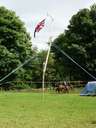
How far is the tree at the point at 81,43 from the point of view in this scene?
2135 inches

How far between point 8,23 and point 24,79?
282 inches

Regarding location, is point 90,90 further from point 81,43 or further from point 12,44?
point 12,44

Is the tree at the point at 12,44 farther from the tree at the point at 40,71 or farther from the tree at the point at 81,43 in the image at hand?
the tree at the point at 40,71

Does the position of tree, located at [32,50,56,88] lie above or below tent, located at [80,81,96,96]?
above

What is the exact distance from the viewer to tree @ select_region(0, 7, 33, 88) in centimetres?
5328

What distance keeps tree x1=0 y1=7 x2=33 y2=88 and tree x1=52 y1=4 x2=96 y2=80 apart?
487 centimetres

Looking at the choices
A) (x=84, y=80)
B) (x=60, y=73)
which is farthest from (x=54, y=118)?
(x=60, y=73)

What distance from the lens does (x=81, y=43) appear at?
5553 cm

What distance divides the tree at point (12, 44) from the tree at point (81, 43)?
4.87 m

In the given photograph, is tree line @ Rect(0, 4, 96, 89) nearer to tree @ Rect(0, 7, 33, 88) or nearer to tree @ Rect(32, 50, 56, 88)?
tree @ Rect(0, 7, 33, 88)

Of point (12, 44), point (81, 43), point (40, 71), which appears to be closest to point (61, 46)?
point (81, 43)

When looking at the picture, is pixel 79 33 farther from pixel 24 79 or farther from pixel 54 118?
pixel 54 118

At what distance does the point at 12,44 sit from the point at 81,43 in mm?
8326

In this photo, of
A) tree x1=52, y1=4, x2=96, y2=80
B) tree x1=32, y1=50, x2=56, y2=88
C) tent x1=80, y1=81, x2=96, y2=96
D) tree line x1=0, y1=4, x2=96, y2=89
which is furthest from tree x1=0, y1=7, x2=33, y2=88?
tent x1=80, y1=81, x2=96, y2=96
